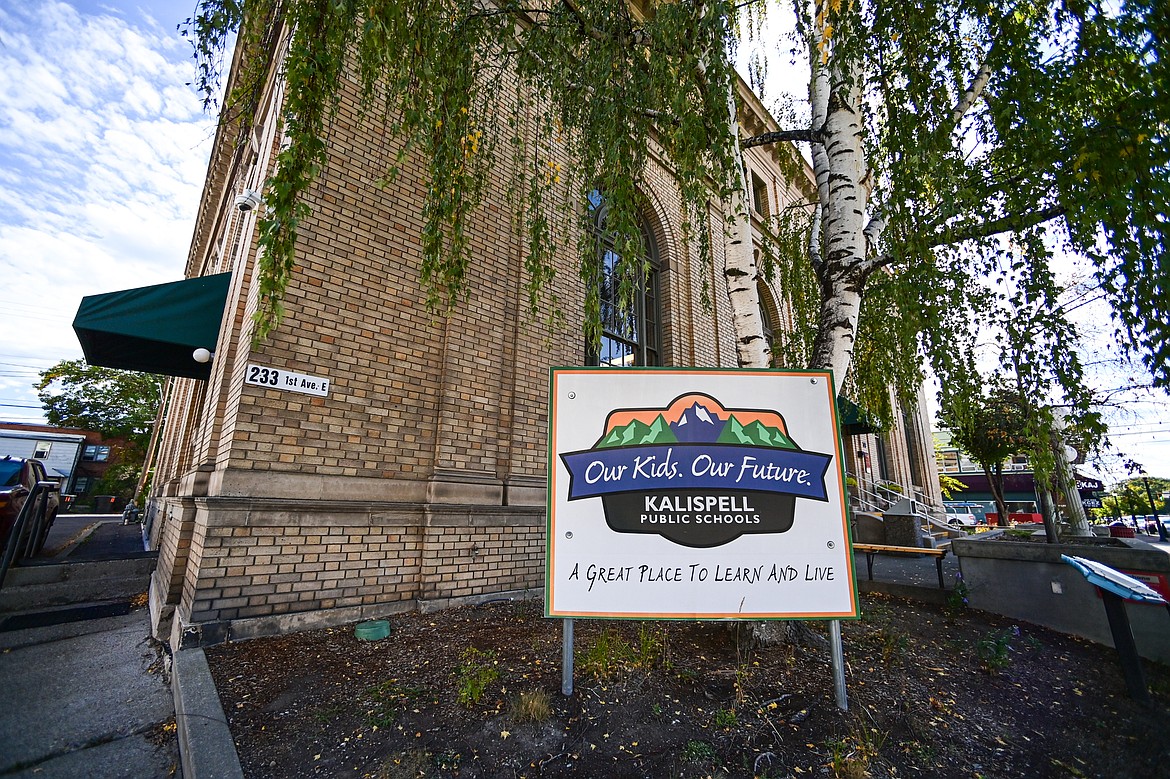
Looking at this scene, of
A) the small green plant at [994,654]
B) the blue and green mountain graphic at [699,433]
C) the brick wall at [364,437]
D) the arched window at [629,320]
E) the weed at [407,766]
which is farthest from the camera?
the arched window at [629,320]

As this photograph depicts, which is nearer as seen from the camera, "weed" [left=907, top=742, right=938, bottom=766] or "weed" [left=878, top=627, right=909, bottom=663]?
"weed" [left=907, top=742, right=938, bottom=766]

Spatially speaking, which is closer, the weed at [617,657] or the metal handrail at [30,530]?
the weed at [617,657]

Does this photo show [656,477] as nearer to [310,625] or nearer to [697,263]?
[310,625]

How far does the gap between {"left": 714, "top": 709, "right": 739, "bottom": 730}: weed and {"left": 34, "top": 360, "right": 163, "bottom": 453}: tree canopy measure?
4201 cm

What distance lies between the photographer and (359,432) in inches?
196

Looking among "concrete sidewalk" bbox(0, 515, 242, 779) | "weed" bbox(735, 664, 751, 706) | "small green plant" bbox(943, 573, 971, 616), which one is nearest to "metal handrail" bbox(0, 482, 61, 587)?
"concrete sidewalk" bbox(0, 515, 242, 779)

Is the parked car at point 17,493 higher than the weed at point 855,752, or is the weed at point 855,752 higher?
the parked car at point 17,493

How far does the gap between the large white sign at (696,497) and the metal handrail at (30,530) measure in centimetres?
600

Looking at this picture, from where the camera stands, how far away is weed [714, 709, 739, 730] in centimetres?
275

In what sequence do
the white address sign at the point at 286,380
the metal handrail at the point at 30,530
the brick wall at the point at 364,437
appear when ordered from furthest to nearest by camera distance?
the metal handrail at the point at 30,530, the white address sign at the point at 286,380, the brick wall at the point at 364,437

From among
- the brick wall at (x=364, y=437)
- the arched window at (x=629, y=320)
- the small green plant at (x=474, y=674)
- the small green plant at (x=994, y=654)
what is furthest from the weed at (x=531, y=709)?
the arched window at (x=629, y=320)

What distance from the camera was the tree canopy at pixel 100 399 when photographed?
32.8 m

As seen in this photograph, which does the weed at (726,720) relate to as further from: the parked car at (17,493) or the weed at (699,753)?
the parked car at (17,493)

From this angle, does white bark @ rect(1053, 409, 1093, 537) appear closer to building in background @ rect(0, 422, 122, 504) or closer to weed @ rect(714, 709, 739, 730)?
weed @ rect(714, 709, 739, 730)
